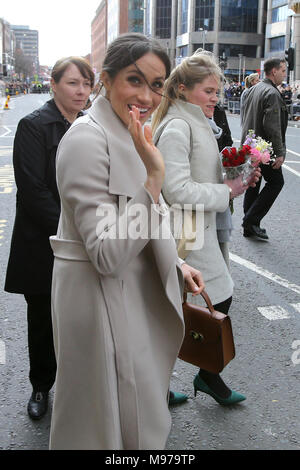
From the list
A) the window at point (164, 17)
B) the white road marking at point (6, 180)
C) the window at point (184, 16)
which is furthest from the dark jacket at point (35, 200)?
the window at point (164, 17)

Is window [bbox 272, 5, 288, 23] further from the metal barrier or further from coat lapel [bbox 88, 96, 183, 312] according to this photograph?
coat lapel [bbox 88, 96, 183, 312]

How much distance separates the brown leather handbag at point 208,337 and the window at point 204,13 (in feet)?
302

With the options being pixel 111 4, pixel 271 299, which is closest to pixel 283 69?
pixel 271 299

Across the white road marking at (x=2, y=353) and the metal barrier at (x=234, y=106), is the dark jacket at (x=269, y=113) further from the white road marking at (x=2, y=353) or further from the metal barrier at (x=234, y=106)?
the metal barrier at (x=234, y=106)

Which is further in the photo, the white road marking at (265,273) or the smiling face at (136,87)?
the white road marking at (265,273)

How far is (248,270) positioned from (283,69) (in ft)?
9.05

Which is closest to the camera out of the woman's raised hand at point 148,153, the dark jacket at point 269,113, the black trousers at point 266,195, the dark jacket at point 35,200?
the woman's raised hand at point 148,153

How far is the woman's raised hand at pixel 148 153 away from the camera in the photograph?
5.56 ft

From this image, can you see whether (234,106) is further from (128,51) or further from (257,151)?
(128,51)

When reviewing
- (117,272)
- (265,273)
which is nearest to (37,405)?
(117,272)

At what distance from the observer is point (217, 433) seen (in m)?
3.06

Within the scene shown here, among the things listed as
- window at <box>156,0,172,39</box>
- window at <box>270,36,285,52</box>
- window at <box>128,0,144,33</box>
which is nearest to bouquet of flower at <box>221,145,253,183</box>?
window at <box>270,36,285,52</box>

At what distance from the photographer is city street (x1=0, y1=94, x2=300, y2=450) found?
9.92 ft

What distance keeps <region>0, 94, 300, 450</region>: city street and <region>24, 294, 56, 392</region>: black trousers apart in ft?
0.67
